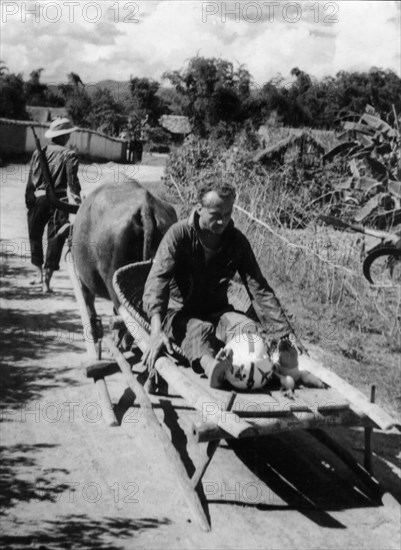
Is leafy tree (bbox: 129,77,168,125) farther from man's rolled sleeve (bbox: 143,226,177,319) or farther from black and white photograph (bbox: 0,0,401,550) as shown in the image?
man's rolled sleeve (bbox: 143,226,177,319)

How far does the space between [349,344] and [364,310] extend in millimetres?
412

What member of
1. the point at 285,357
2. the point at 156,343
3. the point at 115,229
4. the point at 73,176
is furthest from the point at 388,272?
the point at 156,343

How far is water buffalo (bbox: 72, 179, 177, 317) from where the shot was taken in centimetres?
559

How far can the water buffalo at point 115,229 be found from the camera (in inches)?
220

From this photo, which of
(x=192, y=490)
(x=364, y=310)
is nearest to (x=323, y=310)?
(x=364, y=310)

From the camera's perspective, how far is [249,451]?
15.9 feet

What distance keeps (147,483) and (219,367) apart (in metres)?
0.99

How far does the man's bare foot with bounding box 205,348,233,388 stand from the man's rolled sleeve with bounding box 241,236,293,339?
1.78 feet

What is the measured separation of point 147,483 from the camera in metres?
4.31

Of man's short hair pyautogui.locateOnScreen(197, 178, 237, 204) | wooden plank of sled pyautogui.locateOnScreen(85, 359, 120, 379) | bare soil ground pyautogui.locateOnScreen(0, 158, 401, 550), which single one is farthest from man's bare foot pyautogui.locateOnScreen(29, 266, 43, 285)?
man's short hair pyautogui.locateOnScreen(197, 178, 237, 204)

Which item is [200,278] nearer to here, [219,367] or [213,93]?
[219,367]

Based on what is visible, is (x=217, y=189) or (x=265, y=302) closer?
(x=217, y=189)

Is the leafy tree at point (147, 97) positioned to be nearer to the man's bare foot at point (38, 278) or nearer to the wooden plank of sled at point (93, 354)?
the man's bare foot at point (38, 278)

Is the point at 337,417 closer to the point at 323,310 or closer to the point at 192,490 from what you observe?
the point at 192,490
